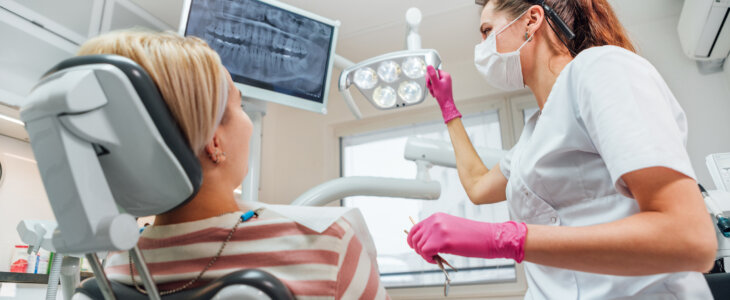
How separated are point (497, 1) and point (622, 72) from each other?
662 mm

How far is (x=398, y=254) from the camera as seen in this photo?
343 centimetres

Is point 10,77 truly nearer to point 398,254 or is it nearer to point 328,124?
point 328,124

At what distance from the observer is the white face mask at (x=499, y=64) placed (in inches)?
51.1

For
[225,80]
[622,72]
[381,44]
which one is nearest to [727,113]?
[381,44]

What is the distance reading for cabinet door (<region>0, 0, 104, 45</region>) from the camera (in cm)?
206

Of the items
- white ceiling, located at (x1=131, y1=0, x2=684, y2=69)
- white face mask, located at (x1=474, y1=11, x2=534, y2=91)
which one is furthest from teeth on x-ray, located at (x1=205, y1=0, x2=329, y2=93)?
white ceiling, located at (x1=131, y1=0, x2=684, y2=69)

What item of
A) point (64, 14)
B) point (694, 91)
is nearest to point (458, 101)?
point (694, 91)

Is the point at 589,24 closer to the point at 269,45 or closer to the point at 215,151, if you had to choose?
the point at 215,151

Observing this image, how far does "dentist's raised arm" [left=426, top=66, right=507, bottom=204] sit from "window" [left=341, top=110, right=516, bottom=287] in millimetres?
1724

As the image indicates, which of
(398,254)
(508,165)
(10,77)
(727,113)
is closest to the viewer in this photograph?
(508,165)

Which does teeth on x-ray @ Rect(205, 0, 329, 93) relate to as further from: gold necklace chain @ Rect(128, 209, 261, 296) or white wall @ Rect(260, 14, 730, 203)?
white wall @ Rect(260, 14, 730, 203)

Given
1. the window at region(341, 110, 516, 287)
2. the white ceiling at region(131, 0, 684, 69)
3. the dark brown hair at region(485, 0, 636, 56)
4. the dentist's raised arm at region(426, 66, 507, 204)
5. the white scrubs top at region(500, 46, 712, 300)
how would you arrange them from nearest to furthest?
the white scrubs top at region(500, 46, 712, 300) < the dark brown hair at region(485, 0, 636, 56) < the dentist's raised arm at region(426, 66, 507, 204) < the white ceiling at region(131, 0, 684, 69) < the window at region(341, 110, 516, 287)

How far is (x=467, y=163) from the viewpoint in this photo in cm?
155

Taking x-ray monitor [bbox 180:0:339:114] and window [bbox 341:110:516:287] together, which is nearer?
x-ray monitor [bbox 180:0:339:114]
